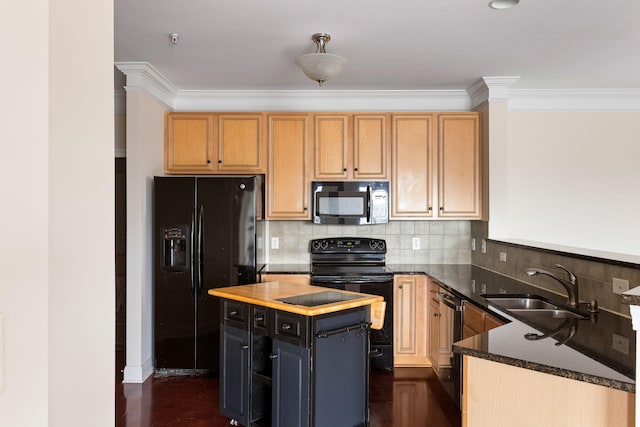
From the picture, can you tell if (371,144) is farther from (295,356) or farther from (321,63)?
(295,356)

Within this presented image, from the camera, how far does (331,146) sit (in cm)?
415

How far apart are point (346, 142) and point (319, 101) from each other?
509 mm

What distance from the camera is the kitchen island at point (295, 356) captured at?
7.75ft

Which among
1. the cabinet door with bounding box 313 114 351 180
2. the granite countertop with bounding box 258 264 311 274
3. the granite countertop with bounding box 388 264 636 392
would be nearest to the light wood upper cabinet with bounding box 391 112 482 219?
the cabinet door with bounding box 313 114 351 180

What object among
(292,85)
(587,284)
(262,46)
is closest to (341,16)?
(262,46)

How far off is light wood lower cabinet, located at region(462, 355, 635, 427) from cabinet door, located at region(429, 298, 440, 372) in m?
1.90

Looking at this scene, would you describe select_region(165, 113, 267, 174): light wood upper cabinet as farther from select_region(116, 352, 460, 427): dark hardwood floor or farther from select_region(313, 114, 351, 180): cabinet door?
select_region(116, 352, 460, 427): dark hardwood floor

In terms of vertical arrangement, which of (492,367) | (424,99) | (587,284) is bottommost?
(492,367)

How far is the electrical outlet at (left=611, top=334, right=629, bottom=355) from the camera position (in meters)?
1.73

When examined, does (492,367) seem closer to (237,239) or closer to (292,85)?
(237,239)

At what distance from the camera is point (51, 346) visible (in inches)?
30.7

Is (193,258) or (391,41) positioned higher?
(391,41)

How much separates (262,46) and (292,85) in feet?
3.13

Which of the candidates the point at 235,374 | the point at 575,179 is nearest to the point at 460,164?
the point at 575,179
